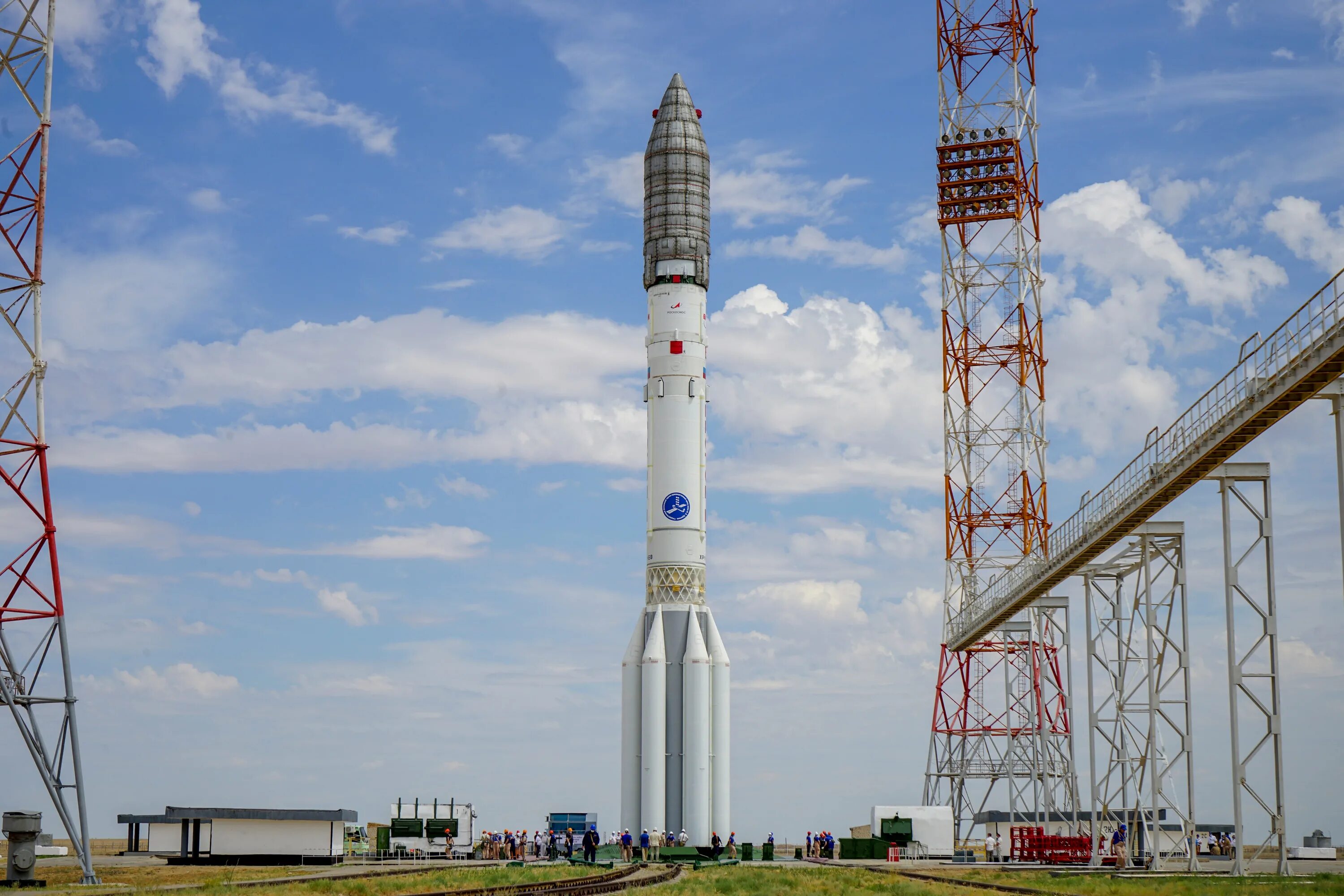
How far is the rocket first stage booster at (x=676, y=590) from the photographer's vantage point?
221ft

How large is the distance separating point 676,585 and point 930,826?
16.5 m

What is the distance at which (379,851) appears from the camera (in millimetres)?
67562

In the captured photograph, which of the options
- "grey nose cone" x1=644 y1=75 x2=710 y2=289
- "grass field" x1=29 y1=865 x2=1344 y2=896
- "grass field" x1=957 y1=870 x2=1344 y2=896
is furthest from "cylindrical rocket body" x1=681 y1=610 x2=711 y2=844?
"grass field" x1=957 y1=870 x2=1344 y2=896

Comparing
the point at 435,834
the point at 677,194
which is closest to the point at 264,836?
the point at 435,834

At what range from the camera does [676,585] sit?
69.2m

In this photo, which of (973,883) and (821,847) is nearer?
(973,883)

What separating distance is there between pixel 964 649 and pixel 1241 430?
133 feet

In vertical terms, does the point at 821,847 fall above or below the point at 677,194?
below

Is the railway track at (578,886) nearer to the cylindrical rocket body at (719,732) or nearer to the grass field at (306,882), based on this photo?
the grass field at (306,882)

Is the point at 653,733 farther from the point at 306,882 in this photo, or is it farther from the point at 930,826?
the point at 306,882

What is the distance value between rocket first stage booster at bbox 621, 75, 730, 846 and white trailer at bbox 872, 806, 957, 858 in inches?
331

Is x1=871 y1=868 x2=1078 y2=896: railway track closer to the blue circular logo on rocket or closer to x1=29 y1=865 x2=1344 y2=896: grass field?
x1=29 y1=865 x2=1344 y2=896: grass field

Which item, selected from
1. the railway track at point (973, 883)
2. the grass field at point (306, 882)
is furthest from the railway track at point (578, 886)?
the railway track at point (973, 883)

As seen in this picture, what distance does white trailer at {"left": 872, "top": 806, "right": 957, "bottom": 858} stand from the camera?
6950 cm
